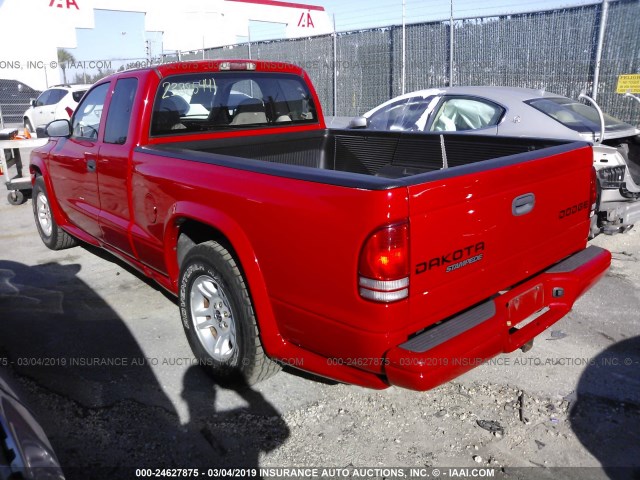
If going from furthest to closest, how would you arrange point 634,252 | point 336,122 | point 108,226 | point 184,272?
point 336,122, point 634,252, point 108,226, point 184,272

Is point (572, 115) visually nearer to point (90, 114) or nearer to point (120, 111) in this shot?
point (120, 111)

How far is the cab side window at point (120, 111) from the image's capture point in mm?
4102

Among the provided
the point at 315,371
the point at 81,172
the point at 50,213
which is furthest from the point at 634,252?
the point at 50,213

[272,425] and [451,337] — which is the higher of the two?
[451,337]

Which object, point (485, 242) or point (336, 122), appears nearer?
point (485, 242)

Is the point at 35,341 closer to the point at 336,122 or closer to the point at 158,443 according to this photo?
the point at 158,443

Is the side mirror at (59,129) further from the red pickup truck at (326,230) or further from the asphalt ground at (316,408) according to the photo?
the asphalt ground at (316,408)

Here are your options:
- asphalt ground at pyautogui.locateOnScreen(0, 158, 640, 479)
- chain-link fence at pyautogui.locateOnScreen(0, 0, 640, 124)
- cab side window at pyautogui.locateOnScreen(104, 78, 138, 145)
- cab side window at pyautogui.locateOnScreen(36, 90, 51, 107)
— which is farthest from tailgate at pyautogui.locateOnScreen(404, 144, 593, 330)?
cab side window at pyautogui.locateOnScreen(36, 90, 51, 107)

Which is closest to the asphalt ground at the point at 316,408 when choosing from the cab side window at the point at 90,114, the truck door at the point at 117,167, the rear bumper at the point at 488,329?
the rear bumper at the point at 488,329

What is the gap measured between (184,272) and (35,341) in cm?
150

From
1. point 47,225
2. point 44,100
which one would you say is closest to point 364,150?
point 47,225

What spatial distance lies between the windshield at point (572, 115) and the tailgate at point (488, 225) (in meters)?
2.96

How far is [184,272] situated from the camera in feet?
11.4

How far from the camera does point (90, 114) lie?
4.77 metres
